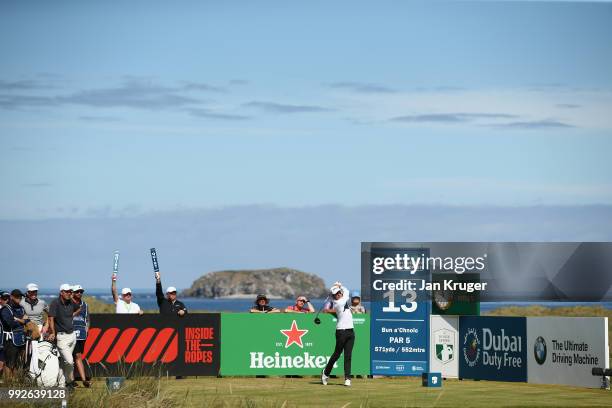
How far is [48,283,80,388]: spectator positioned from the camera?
23.5 m

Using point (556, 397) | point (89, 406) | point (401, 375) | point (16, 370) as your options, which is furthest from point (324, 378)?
point (89, 406)

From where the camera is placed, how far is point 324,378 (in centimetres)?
2583

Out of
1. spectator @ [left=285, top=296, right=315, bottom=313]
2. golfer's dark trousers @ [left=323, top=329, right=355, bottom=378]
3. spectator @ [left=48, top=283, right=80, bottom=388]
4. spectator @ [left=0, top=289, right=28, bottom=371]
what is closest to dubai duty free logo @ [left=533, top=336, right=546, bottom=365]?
golfer's dark trousers @ [left=323, top=329, right=355, bottom=378]

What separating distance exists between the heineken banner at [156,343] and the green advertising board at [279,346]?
0.39 m

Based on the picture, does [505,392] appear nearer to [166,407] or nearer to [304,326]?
[304,326]

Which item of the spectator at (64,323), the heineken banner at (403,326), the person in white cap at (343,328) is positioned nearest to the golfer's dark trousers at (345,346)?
the person in white cap at (343,328)

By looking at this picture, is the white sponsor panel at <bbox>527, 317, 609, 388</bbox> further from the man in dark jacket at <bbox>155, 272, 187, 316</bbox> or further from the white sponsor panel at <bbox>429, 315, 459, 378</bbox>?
the man in dark jacket at <bbox>155, 272, 187, 316</bbox>

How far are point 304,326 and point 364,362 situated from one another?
1586 mm

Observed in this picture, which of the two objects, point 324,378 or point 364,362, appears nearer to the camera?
point 324,378

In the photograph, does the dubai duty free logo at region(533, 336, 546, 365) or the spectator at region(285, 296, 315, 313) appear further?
the spectator at region(285, 296, 315, 313)

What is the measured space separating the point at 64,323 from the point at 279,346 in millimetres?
6572

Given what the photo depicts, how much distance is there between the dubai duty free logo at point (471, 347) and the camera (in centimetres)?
2800

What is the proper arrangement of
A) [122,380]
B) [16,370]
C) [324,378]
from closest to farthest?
1. [122,380]
2. [16,370]
3. [324,378]

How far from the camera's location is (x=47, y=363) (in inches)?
883
